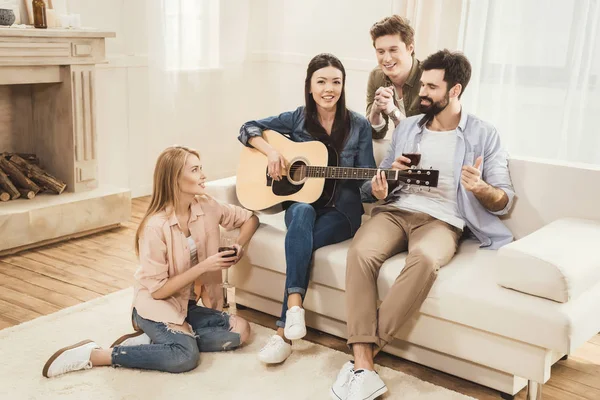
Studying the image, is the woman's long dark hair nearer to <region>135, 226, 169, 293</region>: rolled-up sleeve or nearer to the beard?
the beard

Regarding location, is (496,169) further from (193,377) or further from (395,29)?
(193,377)

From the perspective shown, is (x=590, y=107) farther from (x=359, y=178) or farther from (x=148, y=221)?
(x=148, y=221)

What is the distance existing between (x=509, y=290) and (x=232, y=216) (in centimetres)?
110

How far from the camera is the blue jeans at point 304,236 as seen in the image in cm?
261

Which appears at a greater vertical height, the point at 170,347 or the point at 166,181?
the point at 166,181

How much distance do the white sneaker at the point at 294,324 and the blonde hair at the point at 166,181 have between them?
588 mm

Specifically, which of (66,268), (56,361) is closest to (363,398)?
(56,361)

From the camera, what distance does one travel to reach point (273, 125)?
3061 millimetres

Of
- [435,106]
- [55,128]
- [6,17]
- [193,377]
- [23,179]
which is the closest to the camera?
[193,377]

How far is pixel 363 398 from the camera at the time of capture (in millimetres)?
2262

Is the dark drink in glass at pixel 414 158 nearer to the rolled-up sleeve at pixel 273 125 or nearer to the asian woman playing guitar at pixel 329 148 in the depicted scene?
the asian woman playing guitar at pixel 329 148

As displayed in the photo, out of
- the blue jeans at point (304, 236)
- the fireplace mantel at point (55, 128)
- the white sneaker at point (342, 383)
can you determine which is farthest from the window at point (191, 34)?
the white sneaker at point (342, 383)

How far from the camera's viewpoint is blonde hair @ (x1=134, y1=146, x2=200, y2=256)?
8.38 ft

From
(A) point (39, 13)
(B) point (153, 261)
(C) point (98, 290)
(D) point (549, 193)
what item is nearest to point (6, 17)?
(A) point (39, 13)
